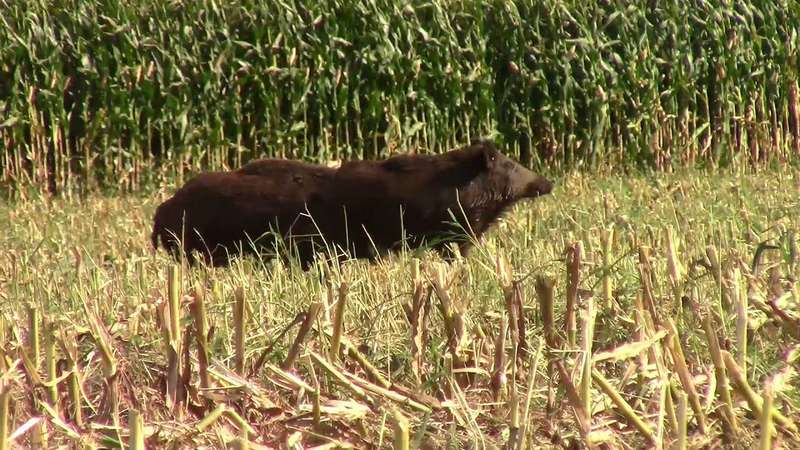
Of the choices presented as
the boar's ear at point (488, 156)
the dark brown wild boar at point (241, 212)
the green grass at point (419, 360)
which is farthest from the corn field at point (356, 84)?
the green grass at point (419, 360)

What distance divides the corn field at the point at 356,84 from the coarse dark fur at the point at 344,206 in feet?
15.8

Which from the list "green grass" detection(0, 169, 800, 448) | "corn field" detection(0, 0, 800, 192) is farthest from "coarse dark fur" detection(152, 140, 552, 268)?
"corn field" detection(0, 0, 800, 192)

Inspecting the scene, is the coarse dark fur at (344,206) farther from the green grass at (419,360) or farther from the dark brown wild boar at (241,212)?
the green grass at (419,360)

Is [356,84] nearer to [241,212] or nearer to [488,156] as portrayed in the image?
[488,156]

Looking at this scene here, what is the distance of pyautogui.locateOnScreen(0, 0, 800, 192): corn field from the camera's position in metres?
11.5

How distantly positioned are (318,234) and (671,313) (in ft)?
10.3

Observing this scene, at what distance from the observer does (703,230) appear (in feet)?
20.3

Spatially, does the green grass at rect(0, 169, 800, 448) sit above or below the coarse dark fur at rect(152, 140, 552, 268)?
above

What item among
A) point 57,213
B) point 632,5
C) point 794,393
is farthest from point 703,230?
point 632,5

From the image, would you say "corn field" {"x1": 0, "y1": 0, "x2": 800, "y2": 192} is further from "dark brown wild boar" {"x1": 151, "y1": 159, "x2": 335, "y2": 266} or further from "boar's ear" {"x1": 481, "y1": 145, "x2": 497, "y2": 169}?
"dark brown wild boar" {"x1": 151, "y1": 159, "x2": 335, "y2": 266}

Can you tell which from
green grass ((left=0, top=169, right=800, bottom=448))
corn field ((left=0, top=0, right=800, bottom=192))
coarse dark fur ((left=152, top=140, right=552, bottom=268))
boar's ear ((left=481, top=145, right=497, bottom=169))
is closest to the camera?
green grass ((left=0, top=169, right=800, bottom=448))

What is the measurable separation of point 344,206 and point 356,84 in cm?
536

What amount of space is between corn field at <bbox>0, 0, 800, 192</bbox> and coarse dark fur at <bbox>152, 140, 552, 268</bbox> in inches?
190

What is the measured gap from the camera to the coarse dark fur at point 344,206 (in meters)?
6.60
